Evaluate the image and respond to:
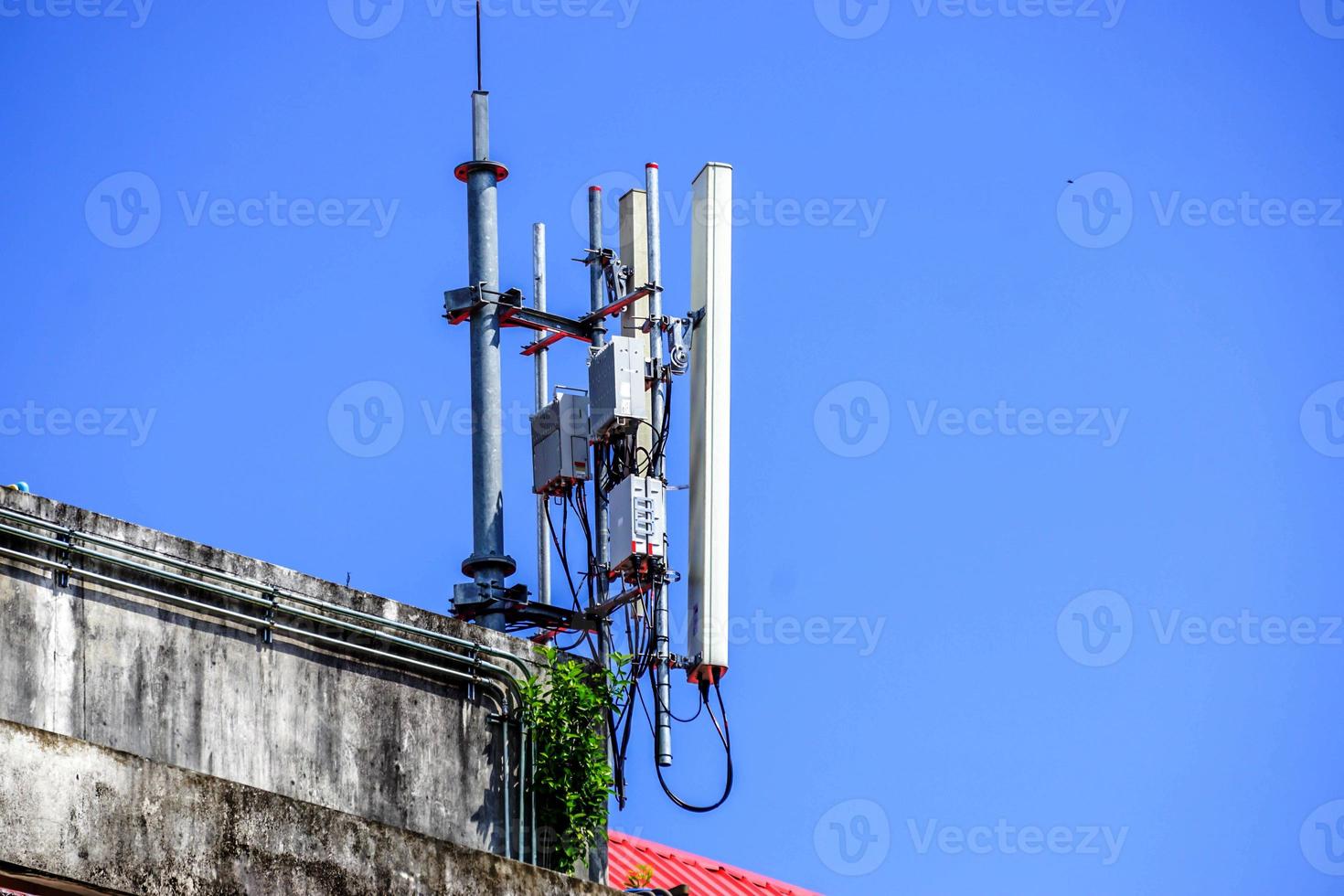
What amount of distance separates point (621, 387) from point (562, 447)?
0.72 metres

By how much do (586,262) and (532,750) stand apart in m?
4.45

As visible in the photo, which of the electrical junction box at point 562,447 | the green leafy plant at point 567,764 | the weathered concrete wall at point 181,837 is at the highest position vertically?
the electrical junction box at point 562,447

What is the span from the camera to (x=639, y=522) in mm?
14258

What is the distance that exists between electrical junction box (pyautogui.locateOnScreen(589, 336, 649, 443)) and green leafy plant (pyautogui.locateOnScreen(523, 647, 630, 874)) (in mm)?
2491

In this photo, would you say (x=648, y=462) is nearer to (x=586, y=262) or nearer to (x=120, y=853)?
(x=586, y=262)

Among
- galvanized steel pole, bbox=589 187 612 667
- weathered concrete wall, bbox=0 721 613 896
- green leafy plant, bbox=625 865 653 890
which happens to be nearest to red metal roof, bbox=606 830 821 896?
green leafy plant, bbox=625 865 653 890

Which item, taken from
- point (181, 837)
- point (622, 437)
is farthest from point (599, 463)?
point (181, 837)

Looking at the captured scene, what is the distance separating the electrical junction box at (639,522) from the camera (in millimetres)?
14242

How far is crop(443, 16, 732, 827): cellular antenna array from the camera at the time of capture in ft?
46.1

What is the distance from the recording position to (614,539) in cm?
1445

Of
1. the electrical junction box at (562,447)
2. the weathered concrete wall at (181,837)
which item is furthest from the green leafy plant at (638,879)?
the weathered concrete wall at (181,837)

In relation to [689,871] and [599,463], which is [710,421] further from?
[689,871]

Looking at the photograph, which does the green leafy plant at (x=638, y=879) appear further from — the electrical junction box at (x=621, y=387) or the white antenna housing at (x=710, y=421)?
the electrical junction box at (x=621, y=387)

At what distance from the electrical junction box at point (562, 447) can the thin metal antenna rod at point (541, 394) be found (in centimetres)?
8
